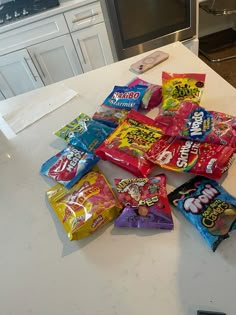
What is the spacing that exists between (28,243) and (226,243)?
1.20 ft

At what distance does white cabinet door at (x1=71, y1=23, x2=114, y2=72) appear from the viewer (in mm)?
1536

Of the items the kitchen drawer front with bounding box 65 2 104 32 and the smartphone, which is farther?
the kitchen drawer front with bounding box 65 2 104 32

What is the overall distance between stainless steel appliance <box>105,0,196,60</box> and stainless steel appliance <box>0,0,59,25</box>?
0.37 metres

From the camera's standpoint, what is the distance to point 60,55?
63.2 inches

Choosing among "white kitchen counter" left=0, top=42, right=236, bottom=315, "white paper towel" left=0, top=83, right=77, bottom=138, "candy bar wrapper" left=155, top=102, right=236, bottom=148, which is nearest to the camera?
"white kitchen counter" left=0, top=42, right=236, bottom=315

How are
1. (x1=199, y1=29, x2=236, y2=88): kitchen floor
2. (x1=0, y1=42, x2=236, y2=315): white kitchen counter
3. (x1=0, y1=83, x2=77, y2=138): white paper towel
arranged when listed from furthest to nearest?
(x1=199, y1=29, x2=236, y2=88): kitchen floor < (x1=0, y1=83, x2=77, y2=138): white paper towel < (x1=0, y1=42, x2=236, y2=315): white kitchen counter

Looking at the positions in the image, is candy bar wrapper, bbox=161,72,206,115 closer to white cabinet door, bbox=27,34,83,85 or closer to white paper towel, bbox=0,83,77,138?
white paper towel, bbox=0,83,77,138

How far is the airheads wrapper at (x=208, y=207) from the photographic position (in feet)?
1.33

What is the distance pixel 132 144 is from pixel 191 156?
0.13m

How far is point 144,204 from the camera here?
0.46 m

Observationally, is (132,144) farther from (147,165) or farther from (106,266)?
(106,266)

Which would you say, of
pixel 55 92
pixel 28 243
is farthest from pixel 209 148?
pixel 55 92

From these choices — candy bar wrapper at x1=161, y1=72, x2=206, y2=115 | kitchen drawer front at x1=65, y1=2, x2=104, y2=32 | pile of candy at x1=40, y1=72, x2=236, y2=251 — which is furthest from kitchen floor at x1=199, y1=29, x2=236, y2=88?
pile of candy at x1=40, y1=72, x2=236, y2=251

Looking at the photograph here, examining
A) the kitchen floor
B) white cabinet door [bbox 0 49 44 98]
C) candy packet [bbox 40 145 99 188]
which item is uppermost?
candy packet [bbox 40 145 99 188]
